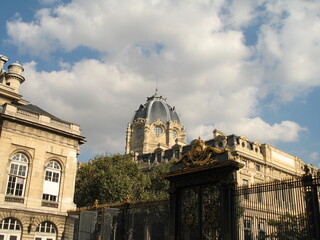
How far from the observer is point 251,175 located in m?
44.2

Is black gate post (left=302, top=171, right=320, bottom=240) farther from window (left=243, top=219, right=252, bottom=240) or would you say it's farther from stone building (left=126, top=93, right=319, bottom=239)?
window (left=243, top=219, right=252, bottom=240)

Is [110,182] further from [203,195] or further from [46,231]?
[203,195]

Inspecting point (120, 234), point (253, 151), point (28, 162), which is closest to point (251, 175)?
point (253, 151)

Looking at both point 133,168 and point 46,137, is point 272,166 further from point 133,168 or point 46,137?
point 46,137

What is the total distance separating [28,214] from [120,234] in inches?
417

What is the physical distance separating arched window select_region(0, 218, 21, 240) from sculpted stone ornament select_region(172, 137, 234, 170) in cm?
1450

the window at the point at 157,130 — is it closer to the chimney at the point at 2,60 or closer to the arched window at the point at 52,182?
the chimney at the point at 2,60

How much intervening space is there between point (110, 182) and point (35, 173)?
962 centimetres

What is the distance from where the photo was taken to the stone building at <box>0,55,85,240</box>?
963 inches

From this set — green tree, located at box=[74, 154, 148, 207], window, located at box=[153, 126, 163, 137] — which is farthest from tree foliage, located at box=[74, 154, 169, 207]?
window, located at box=[153, 126, 163, 137]

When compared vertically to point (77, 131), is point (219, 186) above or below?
below

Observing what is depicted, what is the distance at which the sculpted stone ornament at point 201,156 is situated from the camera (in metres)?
13.6

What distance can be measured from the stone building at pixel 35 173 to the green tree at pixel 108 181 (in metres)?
6.47

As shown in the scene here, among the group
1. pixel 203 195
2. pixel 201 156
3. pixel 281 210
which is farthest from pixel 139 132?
pixel 281 210
